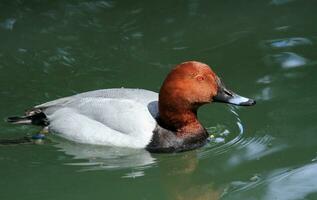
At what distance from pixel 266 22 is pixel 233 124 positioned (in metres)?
3.11

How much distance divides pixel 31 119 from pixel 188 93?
176cm

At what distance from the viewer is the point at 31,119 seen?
7539 mm

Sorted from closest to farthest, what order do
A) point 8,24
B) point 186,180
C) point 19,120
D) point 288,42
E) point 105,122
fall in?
point 186,180, point 105,122, point 19,120, point 288,42, point 8,24

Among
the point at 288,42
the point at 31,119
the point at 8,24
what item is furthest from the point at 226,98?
the point at 8,24

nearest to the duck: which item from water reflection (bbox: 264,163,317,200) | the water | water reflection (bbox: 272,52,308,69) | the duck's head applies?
the duck's head

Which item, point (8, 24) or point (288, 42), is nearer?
point (288, 42)

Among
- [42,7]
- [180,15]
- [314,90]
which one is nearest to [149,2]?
[180,15]

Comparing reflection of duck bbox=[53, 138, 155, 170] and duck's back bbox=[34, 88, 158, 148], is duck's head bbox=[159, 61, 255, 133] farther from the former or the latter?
reflection of duck bbox=[53, 138, 155, 170]

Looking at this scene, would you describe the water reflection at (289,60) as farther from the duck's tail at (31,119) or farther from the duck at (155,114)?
the duck's tail at (31,119)

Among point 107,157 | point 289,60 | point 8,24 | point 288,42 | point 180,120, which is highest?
point 8,24

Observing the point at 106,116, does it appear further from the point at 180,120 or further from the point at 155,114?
the point at 180,120

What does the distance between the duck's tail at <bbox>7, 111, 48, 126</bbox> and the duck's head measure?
1.35m

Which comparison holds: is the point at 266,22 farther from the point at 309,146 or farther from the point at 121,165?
the point at 121,165

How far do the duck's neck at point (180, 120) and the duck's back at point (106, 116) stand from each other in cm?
12
